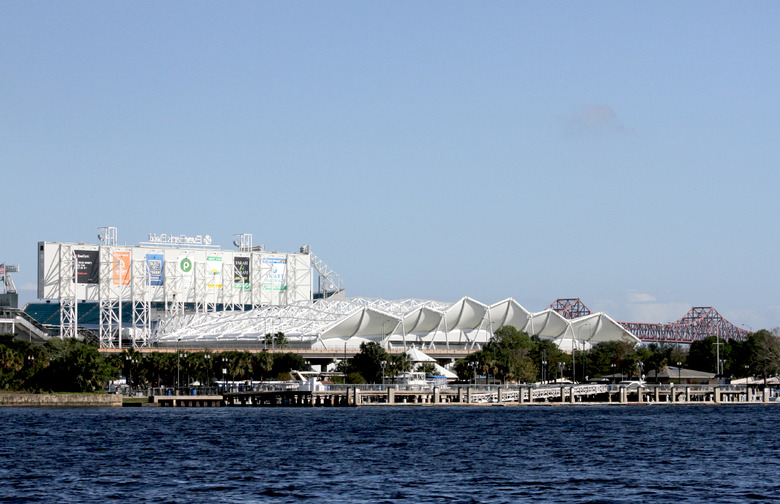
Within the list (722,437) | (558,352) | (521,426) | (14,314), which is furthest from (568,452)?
(14,314)

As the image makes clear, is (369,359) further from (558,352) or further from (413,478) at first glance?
(413,478)

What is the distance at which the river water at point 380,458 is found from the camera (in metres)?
51.0

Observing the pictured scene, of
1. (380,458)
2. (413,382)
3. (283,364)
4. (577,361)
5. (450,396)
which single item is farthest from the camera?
(577,361)

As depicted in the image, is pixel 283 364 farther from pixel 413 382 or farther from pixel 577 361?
pixel 577 361

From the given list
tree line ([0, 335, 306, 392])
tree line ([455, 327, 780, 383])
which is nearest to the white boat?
tree line ([455, 327, 780, 383])

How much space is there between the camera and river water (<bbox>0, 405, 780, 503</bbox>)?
51000 millimetres

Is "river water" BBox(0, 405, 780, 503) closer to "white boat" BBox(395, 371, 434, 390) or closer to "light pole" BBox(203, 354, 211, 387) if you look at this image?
"white boat" BBox(395, 371, 434, 390)

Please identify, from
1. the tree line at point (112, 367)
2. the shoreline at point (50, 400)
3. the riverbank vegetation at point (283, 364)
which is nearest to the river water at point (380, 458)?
the shoreline at point (50, 400)

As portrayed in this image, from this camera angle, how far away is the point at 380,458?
2625 inches

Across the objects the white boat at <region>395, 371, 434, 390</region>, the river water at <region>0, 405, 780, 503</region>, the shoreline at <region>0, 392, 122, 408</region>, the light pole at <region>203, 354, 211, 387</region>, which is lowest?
the river water at <region>0, 405, 780, 503</region>

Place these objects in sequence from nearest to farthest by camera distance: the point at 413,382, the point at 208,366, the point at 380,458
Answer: the point at 380,458 < the point at 413,382 < the point at 208,366

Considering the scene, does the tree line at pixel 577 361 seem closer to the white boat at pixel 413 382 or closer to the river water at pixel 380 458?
the white boat at pixel 413 382

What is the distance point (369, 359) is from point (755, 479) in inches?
3718

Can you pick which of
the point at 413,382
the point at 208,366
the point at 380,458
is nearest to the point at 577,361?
the point at 413,382
